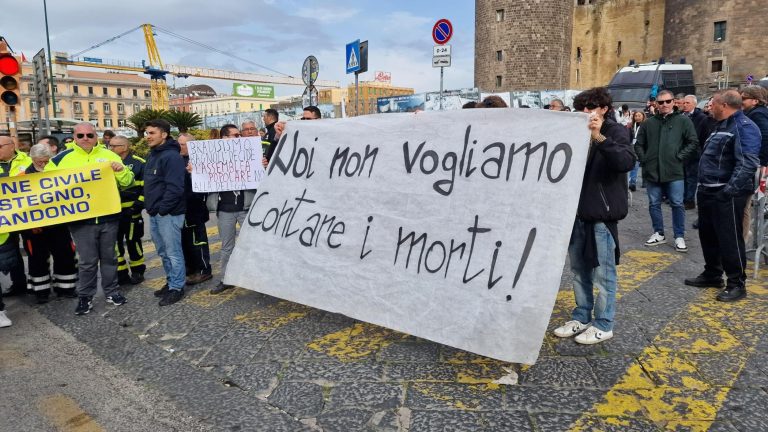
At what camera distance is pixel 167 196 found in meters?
4.60

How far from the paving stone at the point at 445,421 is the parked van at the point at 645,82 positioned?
17.7 metres

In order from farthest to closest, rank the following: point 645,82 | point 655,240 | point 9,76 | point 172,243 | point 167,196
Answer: point 645,82 → point 9,76 → point 655,240 → point 172,243 → point 167,196

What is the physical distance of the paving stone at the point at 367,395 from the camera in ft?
9.11

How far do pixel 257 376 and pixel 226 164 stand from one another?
244 centimetres

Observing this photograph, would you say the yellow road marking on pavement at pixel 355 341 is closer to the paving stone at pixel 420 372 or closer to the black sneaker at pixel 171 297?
the paving stone at pixel 420 372

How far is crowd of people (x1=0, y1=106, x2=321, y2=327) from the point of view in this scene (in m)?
4.59

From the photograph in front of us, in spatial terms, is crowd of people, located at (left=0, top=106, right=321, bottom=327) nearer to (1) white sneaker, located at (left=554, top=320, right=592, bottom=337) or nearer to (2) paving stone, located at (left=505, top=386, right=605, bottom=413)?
(1) white sneaker, located at (left=554, top=320, right=592, bottom=337)

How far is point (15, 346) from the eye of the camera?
3895 mm

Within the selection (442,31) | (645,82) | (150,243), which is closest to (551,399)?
(150,243)

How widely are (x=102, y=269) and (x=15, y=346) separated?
90 cm

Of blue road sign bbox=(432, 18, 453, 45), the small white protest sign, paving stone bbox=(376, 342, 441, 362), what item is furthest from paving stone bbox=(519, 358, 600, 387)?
blue road sign bbox=(432, 18, 453, 45)

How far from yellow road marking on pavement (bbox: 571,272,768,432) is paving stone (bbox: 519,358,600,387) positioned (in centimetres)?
17

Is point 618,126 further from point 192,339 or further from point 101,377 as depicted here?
point 101,377

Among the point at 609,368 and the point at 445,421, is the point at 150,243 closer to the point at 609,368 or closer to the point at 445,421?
the point at 445,421
